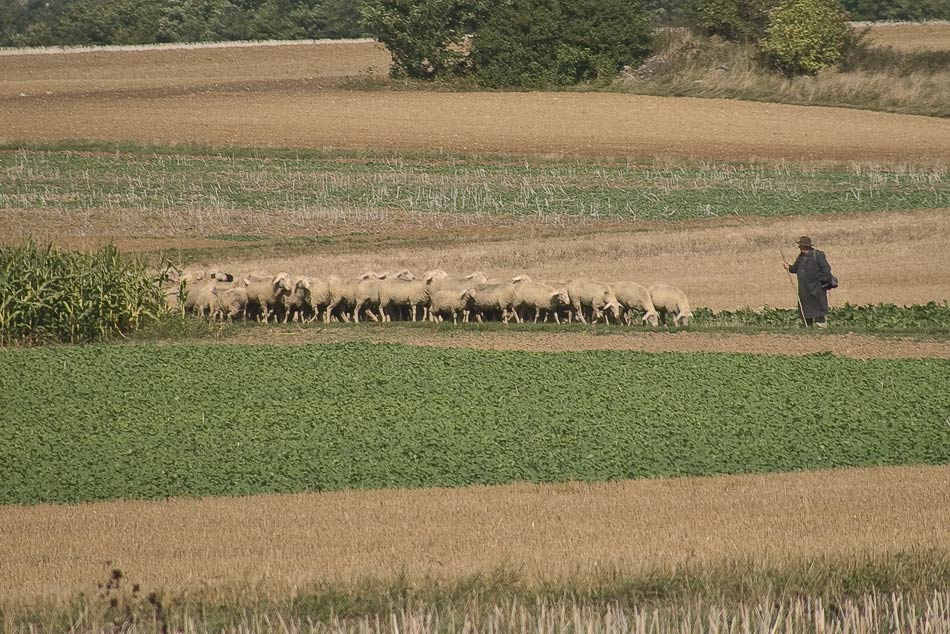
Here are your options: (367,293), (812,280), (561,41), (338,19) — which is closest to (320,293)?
(367,293)

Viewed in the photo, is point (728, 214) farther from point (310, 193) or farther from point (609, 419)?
point (609, 419)

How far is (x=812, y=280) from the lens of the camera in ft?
83.8

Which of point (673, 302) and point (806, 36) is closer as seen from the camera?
point (673, 302)

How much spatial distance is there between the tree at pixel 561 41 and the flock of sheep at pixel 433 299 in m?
50.6

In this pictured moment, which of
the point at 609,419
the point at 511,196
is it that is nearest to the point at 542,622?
the point at 609,419

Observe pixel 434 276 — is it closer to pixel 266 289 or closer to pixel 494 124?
pixel 266 289

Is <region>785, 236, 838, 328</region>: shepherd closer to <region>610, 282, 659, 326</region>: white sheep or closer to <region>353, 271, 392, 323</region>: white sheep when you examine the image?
<region>610, 282, 659, 326</region>: white sheep

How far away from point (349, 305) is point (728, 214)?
15.9 m

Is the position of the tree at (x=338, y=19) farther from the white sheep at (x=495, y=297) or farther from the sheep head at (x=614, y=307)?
the sheep head at (x=614, y=307)

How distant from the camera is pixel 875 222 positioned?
38000 millimetres

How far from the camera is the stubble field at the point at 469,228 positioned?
12617 mm

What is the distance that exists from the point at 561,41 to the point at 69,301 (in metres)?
54.9

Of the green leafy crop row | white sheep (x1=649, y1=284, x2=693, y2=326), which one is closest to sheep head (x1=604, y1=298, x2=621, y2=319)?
white sheep (x1=649, y1=284, x2=693, y2=326)

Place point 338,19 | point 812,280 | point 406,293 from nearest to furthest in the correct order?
point 812,280, point 406,293, point 338,19
